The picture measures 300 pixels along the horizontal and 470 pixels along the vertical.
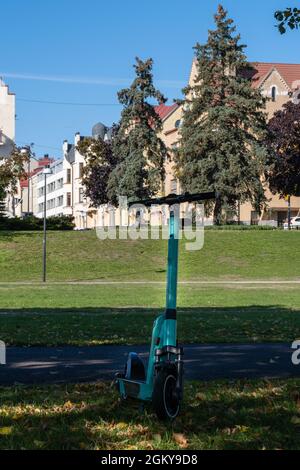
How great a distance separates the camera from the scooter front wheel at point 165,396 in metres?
5.73

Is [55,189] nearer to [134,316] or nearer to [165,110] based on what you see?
[165,110]

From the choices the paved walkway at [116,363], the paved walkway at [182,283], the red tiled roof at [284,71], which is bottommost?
the paved walkway at [182,283]

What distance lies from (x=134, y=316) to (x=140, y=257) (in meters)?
27.4

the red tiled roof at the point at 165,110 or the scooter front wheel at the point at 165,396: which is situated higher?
the red tiled roof at the point at 165,110

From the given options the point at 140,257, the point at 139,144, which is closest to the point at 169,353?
the point at 140,257

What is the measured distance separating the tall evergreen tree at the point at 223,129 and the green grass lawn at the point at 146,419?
4699 centimetres

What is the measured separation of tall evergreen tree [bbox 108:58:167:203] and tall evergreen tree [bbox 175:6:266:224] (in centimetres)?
363

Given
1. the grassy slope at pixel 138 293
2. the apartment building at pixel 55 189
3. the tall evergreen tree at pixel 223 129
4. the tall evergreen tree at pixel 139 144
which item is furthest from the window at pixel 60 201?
the grassy slope at pixel 138 293

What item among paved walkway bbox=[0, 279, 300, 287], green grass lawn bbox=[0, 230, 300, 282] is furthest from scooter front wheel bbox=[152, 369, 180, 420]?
green grass lawn bbox=[0, 230, 300, 282]

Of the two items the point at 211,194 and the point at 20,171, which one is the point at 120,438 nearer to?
the point at 211,194

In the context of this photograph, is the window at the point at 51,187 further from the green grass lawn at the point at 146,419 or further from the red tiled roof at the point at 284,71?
the green grass lawn at the point at 146,419

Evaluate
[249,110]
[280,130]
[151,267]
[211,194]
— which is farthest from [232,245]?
[211,194]

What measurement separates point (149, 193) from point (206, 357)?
51.4m

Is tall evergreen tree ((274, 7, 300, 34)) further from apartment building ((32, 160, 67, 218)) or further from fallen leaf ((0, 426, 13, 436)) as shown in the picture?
apartment building ((32, 160, 67, 218))
